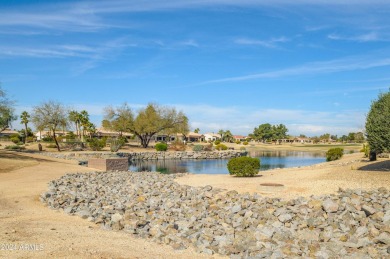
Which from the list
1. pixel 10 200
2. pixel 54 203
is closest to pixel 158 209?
pixel 54 203

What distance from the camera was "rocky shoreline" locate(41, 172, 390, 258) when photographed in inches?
417

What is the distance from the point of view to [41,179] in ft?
74.8

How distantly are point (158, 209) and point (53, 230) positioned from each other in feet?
16.6

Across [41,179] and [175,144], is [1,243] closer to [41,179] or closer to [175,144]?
[41,179]

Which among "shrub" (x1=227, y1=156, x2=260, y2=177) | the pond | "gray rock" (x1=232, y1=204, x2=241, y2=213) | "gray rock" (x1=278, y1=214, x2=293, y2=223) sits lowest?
the pond

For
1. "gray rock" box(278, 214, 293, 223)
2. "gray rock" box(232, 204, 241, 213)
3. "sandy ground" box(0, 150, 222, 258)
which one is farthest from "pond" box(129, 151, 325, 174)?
"sandy ground" box(0, 150, 222, 258)

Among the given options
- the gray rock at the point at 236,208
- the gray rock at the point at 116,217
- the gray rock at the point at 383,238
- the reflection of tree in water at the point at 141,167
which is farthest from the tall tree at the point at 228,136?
the gray rock at the point at 383,238

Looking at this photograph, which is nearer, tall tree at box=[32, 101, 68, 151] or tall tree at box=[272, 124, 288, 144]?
tall tree at box=[32, 101, 68, 151]

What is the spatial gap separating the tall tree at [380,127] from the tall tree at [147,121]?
58900mm

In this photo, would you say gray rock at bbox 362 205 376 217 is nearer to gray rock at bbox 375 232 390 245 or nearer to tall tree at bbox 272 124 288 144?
gray rock at bbox 375 232 390 245

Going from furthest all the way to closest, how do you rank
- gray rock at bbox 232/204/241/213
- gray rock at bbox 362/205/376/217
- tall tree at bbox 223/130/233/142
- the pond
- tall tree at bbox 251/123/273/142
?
1. tall tree at bbox 223/130/233/142
2. tall tree at bbox 251/123/273/142
3. the pond
4. gray rock at bbox 232/204/241/213
5. gray rock at bbox 362/205/376/217

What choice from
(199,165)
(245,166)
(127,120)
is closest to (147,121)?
(127,120)

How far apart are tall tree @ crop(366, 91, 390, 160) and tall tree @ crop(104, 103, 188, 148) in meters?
58.9

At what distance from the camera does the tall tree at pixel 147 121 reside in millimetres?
77562
